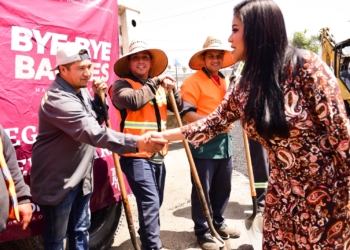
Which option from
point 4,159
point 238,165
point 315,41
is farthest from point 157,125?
point 315,41

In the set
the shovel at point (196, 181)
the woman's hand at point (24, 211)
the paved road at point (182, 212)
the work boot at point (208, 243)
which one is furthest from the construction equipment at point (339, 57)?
the woman's hand at point (24, 211)

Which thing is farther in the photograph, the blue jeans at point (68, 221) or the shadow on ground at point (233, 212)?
the shadow on ground at point (233, 212)

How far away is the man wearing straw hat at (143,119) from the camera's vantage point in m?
2.72

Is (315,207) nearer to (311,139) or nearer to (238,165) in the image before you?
(311,139)

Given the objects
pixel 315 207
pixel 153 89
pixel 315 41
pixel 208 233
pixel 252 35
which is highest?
pixel 315 41

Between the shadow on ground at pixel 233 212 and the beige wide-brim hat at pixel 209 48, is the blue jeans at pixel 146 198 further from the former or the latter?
the shadow on ground at pixel 233 212

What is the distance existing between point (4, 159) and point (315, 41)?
38.9 m

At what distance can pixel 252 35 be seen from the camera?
1590mm

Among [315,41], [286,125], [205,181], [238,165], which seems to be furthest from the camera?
[315,41]

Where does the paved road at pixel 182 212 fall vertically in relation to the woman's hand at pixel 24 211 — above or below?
below

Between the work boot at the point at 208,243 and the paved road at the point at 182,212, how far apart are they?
0.09 meters

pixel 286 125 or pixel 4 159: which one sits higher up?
pixel 286 125

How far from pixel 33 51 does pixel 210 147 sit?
70.6 inches

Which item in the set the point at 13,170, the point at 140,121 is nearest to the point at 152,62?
the point at 140,121
